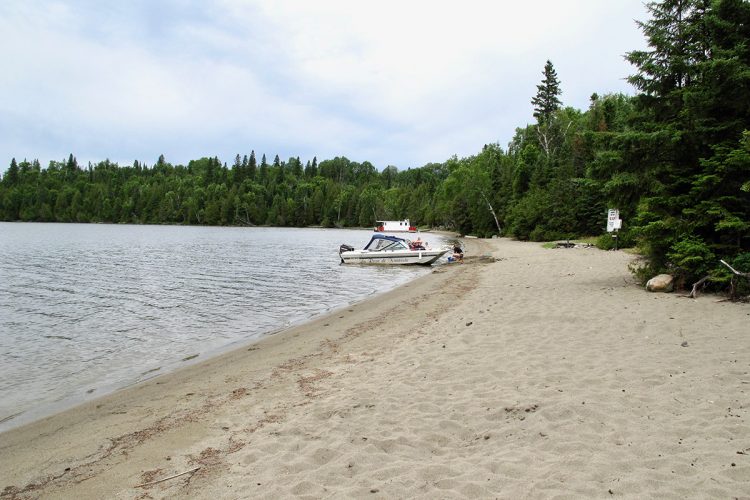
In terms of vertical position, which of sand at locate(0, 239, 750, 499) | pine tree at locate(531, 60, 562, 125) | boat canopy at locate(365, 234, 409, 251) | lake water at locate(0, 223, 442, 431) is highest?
pine tree at locate(531, 60, 562, 125)

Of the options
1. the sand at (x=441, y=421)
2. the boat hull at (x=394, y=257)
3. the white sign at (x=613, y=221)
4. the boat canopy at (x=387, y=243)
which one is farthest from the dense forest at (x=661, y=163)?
the boat canopy at (x=387, y=243)

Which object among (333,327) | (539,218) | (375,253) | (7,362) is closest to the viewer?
(7,362)

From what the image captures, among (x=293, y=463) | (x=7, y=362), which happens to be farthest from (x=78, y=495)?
(x=7, y=362)

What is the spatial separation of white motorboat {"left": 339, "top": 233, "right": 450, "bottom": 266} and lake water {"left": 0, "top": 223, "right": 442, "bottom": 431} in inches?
46.9

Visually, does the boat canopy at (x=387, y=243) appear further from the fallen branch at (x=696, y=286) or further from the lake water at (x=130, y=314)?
the fallen branch at (x=696, y=286)

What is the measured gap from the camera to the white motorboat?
31.9 meters

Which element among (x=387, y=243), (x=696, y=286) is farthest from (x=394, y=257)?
(x=696, y=286)

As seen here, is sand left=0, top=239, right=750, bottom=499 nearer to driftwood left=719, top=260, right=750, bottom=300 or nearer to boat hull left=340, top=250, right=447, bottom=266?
driftwood left=719, top=260, right=750, bottom=300

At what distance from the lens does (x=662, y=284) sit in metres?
13.2

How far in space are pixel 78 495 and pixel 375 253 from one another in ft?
94.7

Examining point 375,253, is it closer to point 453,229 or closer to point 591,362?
point 591,362

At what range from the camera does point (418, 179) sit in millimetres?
175375

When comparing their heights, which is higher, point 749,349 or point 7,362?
point 749,349

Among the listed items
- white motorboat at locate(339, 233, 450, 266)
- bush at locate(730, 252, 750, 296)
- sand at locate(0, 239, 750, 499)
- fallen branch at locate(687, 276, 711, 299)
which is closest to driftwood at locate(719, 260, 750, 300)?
bush at locate(730, 252, 750, 296)
